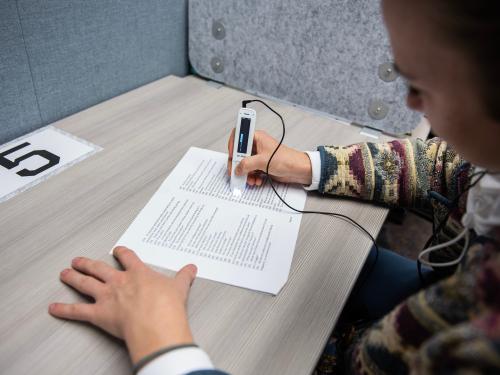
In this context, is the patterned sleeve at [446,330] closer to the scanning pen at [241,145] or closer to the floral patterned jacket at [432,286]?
the floral patterned jacket at [432,286]

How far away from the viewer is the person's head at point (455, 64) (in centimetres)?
26

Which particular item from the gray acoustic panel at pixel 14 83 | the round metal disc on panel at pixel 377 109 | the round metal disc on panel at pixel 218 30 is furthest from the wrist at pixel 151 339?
the round metal disc on panel at pixel 218 30

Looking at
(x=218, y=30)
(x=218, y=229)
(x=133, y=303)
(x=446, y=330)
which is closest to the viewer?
(x=446, y=330)

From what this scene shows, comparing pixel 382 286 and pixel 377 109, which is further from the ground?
pixel 377 109

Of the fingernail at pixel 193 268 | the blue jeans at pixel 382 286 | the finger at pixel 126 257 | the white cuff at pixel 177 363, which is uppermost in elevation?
the white cuff at pixel 177 363

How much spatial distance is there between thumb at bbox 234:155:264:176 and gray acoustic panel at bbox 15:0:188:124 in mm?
408

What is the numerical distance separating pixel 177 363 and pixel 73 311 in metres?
0.13

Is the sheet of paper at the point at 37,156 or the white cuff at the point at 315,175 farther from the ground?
the white cuff at the point at 315,175

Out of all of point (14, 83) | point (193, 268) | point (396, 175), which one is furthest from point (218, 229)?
point (14, 83)

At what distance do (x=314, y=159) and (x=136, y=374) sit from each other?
1.32ft

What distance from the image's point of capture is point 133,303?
377 mm

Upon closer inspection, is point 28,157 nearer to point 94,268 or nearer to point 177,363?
point 94,268

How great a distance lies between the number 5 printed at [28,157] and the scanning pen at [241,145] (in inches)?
11.7

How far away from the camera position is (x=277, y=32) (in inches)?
32.1
